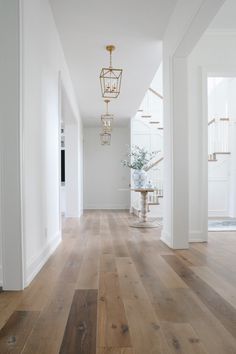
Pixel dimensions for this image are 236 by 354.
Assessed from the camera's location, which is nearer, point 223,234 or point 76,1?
point 76,1

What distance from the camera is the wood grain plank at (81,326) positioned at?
1.53m

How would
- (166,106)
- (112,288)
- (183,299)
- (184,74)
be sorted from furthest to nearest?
1. (166,106)
2. (184,74)
3. (112,288)
4. (183,299)

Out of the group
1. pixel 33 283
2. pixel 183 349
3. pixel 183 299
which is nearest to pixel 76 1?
pixel 33 283

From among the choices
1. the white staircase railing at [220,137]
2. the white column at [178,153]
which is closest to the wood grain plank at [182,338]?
the white column at [178,153]

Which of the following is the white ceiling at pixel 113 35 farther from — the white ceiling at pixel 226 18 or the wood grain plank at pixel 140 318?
the wood grain plank at pixel 140 318

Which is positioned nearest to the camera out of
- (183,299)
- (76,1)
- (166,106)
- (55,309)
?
(55,309)

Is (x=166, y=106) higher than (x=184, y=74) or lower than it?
lower

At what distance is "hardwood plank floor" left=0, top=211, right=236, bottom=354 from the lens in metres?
1.58

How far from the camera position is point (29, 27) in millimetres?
2828

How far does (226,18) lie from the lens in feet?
14.1

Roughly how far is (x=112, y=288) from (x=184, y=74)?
293cm

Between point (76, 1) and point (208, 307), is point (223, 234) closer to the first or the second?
point (208, 307)

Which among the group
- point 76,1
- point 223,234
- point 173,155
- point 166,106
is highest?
point 76,1

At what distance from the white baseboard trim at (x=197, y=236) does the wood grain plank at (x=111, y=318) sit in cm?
215
